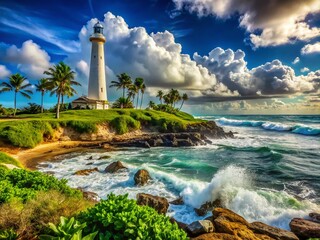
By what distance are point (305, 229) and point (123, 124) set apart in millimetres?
35329

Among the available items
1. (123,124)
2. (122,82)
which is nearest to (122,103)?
(122,82)

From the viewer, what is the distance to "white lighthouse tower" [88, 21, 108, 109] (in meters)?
55.9

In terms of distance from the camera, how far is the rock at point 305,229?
913cm

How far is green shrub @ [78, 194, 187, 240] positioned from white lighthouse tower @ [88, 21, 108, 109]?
5319cm

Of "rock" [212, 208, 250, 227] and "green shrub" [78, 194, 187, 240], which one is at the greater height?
"green shrub" [78, 194, 187, 240]

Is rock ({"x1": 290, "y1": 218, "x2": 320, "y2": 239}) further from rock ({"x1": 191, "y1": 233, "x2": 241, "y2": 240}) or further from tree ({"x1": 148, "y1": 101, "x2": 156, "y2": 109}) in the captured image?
tree ({"x1": 148, "y1": 101, "x2": 156, "y2": 109})

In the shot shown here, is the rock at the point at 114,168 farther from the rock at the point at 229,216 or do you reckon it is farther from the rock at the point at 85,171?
the rock at the point at 229,216

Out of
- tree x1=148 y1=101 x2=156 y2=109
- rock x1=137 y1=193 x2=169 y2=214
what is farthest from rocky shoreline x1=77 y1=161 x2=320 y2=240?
tree x1=148 y1=101 x2=156 y2=109

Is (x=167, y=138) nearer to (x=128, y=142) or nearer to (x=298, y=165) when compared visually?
(x=128, y=142)

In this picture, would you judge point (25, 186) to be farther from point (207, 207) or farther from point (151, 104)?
point (151, 104)

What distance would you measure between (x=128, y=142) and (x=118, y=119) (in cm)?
822

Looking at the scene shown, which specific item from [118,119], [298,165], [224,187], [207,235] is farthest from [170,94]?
[207,235]

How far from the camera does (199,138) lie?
4050 centimetres

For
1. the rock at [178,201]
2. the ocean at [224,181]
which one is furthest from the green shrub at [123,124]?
the rock at [178,201]
